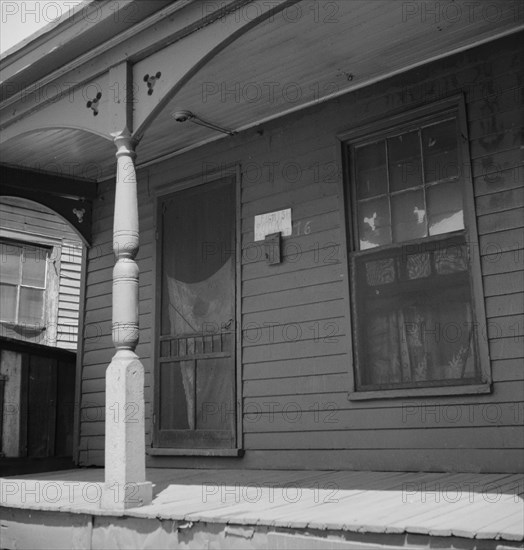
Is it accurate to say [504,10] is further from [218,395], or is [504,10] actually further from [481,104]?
[218,395]

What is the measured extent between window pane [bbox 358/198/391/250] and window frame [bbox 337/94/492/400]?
0.16 ft

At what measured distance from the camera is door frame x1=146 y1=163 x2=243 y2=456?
18.4 feet

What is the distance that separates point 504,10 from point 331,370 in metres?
2.68

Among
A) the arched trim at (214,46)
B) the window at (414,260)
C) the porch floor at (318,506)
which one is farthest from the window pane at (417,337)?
the arched trim at (214,46)

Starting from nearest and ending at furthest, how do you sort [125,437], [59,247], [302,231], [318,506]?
1. [318,506]
2. [125,437]
3. [302,231]
4. [59,247]

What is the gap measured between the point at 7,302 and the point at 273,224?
5.96 m

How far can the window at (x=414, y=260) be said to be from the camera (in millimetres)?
4590

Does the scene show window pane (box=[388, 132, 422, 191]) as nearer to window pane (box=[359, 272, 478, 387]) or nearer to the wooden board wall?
the wooden board wall

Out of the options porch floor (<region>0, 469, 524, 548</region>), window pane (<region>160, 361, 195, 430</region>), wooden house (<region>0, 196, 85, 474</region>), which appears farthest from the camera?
wooden house (<region>0, 196, 85, 474</region>)

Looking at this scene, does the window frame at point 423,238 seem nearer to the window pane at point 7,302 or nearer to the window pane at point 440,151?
the window pane at point 440,151

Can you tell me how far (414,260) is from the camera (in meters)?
4.88

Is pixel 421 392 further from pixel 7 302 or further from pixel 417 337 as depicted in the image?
pixel 7 302

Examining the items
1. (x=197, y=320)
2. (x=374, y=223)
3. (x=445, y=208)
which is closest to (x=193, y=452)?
(x=197, y=320)

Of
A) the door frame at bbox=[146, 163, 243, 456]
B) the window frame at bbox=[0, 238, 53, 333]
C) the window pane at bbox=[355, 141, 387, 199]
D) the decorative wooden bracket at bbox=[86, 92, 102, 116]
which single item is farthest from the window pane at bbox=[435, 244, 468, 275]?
the window frame at bbox=[0, 238, 53, 333]
